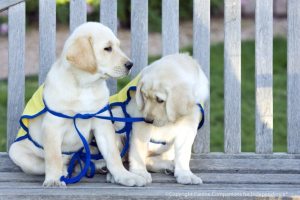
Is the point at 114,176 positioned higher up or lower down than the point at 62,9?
lower down

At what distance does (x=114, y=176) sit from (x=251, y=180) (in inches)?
26.5

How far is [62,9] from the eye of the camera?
8625mm

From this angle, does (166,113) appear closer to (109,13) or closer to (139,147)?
(139,147)

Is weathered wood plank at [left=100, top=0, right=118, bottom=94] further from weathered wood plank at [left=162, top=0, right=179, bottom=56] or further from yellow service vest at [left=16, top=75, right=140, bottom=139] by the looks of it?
yellow service vest at [left=16, top=75, right=140, bottom=139]

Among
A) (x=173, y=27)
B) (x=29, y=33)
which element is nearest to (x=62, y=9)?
(x=29, y=33)

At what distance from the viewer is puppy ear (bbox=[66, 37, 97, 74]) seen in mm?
3900

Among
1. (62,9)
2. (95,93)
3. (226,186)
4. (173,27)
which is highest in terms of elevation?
(62,9)

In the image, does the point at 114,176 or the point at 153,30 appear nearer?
the point at 114,176

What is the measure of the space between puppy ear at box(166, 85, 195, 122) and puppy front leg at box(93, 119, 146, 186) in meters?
0.33

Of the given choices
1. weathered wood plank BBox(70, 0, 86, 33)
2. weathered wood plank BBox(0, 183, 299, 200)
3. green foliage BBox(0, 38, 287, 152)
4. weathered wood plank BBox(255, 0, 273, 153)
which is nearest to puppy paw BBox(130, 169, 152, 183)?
weathered wood plank BBox(0, 183, 299, 200)

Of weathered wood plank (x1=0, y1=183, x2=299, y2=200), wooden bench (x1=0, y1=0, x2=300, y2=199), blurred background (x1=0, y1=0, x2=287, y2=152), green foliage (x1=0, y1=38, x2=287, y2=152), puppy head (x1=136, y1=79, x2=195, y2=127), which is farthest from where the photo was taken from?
blurred background (x1=0, y1=0, x2=287, y2=152)

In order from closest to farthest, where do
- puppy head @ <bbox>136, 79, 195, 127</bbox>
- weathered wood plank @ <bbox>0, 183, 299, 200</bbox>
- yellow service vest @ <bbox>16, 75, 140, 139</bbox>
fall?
weathered wood plank @ <bbox>0, 183, 299, 200</bbox> → puppy head @ <bbox>136, 79, 195, 127</bbox> → yellow service vest @ <bbox>16, 75, 140, 139</bbox>

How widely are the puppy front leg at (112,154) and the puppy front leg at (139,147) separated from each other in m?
0.08

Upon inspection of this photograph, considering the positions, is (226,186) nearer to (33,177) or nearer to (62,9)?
(33,177)
